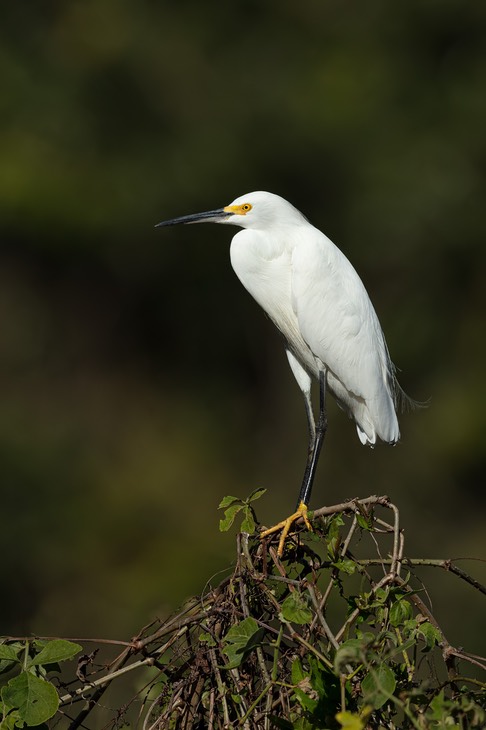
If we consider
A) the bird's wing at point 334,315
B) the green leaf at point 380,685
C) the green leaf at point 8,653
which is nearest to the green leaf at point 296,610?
the green leaf at point 380,685

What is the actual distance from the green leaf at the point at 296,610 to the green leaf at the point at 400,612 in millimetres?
121

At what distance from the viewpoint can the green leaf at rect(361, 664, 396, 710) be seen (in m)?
1.20

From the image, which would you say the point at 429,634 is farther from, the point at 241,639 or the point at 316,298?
the point at 316,298

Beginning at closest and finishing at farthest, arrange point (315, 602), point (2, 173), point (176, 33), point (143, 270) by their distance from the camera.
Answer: point (315, 602), point (2, 173), point (143, 270), point (176, 33)

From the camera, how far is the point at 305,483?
104 inches

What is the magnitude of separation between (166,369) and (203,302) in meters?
0.72

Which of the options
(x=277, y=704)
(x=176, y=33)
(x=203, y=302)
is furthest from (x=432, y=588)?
(x=277, y=704)

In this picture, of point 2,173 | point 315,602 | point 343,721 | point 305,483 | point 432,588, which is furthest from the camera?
point 2,173

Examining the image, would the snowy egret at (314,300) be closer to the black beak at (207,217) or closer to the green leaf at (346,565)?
the black beak at (207,217)

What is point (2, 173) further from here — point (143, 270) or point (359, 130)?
point (359, 130)

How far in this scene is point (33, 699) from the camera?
139 cm

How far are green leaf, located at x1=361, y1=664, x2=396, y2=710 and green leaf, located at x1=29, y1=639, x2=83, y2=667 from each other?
377 mm

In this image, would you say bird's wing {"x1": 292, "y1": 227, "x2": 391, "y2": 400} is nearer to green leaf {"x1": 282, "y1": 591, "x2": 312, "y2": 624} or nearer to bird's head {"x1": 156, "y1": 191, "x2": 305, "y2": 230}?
bird's head {"x1": 156, "y1": 191, "x2": 305, "y2": 230}

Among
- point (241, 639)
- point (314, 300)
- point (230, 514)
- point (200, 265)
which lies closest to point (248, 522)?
point (230, 514)
